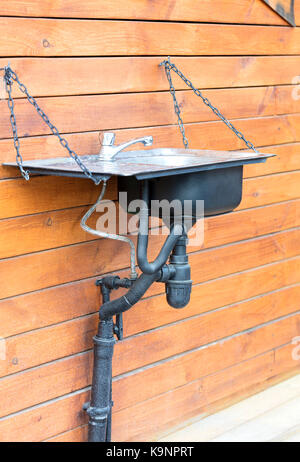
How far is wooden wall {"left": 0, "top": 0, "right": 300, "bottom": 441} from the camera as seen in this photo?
1.96 meters

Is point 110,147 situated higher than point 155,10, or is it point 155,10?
point 155,10

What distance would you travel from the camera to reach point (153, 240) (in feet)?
7.77

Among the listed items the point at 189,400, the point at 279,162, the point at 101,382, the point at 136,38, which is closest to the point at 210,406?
the point at 189,400

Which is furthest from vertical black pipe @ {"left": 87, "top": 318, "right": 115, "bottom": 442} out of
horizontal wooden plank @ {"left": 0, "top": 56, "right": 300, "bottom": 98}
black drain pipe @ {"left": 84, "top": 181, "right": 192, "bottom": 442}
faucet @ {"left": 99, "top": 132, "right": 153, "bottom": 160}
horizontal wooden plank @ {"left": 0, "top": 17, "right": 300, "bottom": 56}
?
horizontal wooden plank @ {"left": 0, "top": 17, "right": 300, "bottom": 56}

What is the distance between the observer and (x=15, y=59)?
187cm

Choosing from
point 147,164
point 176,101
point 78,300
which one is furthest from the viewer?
point 176,101

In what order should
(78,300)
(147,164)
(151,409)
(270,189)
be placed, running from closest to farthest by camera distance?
(147,164), (78,300), (151,409), (270,189)

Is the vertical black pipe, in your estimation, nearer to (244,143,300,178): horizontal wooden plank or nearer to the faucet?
the faucet

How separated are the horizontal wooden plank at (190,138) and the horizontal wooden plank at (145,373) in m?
0.64

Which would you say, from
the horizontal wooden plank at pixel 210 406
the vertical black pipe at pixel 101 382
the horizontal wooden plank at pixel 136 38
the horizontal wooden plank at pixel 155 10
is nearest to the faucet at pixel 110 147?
the horizontal wooden plank at pixel 136 38

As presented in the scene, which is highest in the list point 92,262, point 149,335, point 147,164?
point 147,164

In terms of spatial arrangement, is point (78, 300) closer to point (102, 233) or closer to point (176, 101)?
point (102, 233)

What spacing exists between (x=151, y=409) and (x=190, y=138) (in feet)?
3.23
